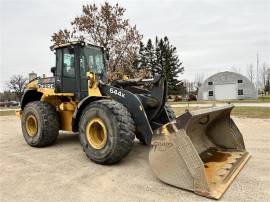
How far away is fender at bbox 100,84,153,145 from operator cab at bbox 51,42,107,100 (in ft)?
3.55

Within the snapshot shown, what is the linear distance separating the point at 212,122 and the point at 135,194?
2341mm

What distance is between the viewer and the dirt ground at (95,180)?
337 cm

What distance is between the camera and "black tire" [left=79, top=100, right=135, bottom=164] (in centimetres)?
436

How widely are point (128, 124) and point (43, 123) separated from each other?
2.51m

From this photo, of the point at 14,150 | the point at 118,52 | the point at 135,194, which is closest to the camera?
the point at 135,194

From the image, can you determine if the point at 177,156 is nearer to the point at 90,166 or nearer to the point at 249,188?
the point at 249,188

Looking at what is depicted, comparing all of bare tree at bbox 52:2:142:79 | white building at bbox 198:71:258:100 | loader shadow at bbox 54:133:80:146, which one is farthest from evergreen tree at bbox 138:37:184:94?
Answer: loader shadow at bbox 54:133:80:146

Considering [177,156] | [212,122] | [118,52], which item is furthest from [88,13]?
[177,156]

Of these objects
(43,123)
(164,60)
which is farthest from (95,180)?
(164,60)

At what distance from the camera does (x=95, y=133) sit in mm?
4961

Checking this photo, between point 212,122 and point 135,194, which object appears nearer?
point 135,194

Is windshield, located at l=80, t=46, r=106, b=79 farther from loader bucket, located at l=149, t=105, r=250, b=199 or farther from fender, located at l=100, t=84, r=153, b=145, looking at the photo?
loader bucket, located at l=149, t=105, r=250, b=199

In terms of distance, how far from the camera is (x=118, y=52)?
65.1ft

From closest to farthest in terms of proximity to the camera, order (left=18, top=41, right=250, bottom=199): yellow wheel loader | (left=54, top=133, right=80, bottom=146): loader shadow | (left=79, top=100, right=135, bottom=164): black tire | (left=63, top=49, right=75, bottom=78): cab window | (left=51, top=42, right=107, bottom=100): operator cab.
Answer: (left=18, top=41, right=250, bottom=199): yellow wheel loader
(left=79, top=100, right=135, bottom=164): black tire
(left=51, top=42, right=107, bottom=100): operator cab
(left=63, top=49, right=75, bottom=78): cab window
(left=54, top=133, right=80, bottom=146): loader shadow
